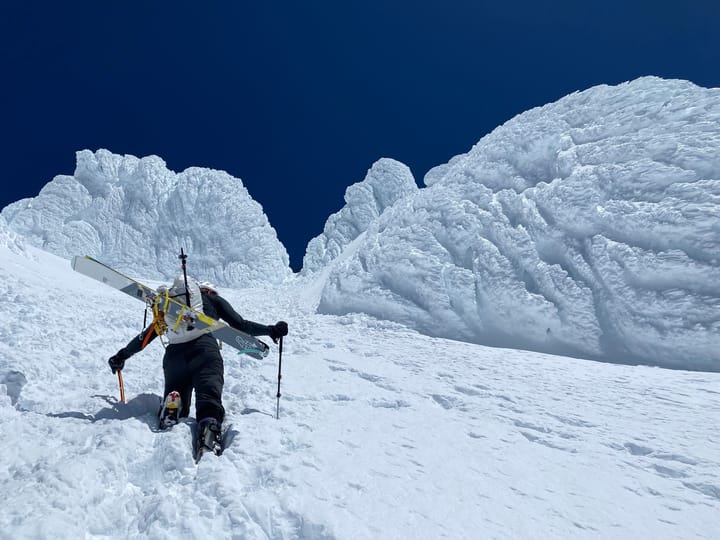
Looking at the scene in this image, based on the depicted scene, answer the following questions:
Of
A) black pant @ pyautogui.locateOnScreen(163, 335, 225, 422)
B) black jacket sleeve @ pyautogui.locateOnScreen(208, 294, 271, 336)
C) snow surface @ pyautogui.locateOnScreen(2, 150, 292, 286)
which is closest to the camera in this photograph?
black pant @ pyautogui.locateOnScreen(163, 335, 225, 422)

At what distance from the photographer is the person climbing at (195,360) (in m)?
4.69

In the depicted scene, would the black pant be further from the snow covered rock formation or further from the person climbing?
the snow covered rock formation

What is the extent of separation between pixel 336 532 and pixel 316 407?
2.79 meters

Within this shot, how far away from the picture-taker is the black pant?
15.9 ft

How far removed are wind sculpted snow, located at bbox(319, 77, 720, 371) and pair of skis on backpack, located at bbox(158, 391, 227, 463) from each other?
9.25 metres

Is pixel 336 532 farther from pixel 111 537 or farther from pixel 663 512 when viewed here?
pixel 663 512

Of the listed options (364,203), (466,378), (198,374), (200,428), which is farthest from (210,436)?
(364,203)

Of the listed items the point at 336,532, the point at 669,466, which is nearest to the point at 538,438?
the point at 669,466

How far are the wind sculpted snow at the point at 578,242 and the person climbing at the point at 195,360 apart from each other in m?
8.10

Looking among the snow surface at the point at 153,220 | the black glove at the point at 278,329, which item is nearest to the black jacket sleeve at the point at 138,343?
the black glove at the point at 278,329

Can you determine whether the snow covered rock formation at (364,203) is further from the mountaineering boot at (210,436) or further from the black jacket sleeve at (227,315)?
the mountaineering boot at (210,436)

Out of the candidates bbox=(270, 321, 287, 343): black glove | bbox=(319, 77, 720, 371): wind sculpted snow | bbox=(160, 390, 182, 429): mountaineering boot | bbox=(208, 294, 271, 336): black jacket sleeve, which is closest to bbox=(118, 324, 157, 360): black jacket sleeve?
bbox=(208, 294, 271, 336): black jacket sleeve

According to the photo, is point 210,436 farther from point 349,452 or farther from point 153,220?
point 153,220

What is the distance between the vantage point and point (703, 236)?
436 inches
